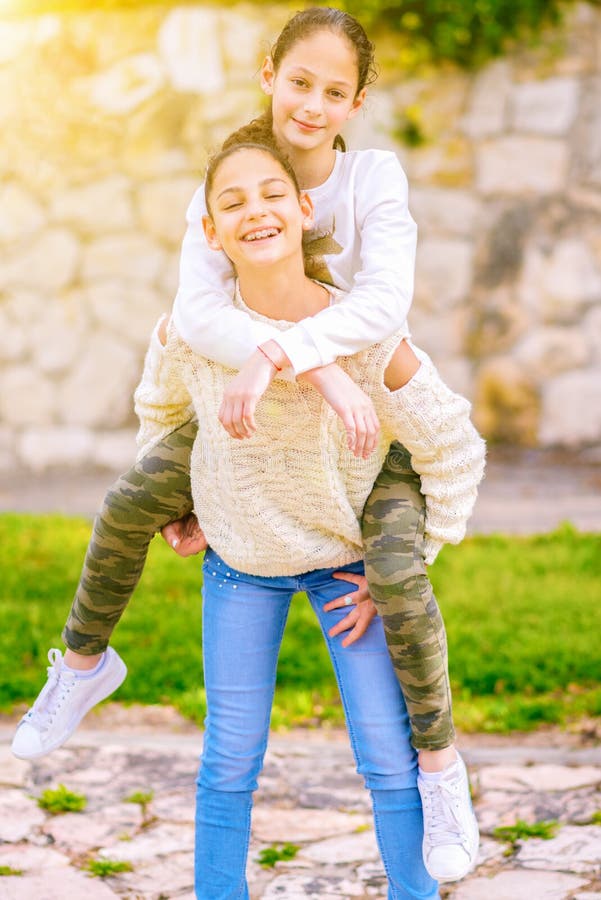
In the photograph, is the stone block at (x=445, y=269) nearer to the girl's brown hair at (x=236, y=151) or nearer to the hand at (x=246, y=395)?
the girl's brown hair at (x=236, y=151)

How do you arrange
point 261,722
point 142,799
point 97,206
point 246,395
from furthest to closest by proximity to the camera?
point 97,206 < point 142,799 < point 261,722 < point 246,395

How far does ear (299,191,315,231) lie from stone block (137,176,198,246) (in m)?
5.22

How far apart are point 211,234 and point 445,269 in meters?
5.22

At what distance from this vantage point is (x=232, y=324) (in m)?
2.18

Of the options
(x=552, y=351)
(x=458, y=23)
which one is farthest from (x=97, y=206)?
(x=552, y=351)

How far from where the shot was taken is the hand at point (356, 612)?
234cm

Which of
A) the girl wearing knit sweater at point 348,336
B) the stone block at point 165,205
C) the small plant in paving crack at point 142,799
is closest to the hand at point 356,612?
the girl wearing knit sweater at point 348,336

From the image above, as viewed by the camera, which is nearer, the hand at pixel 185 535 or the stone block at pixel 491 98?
the hand at pixel 185 535

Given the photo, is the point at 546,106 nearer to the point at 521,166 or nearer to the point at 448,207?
the point at 521,166

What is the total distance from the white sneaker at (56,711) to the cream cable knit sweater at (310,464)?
0.53m

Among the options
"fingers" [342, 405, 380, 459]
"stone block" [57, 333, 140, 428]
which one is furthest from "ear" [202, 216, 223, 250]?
"stone block" [57, 333, 140, 428]

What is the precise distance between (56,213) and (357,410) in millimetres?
5772

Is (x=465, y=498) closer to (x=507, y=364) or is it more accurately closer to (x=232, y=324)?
(x=232, y=324)

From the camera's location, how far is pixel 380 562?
7.39 ft
